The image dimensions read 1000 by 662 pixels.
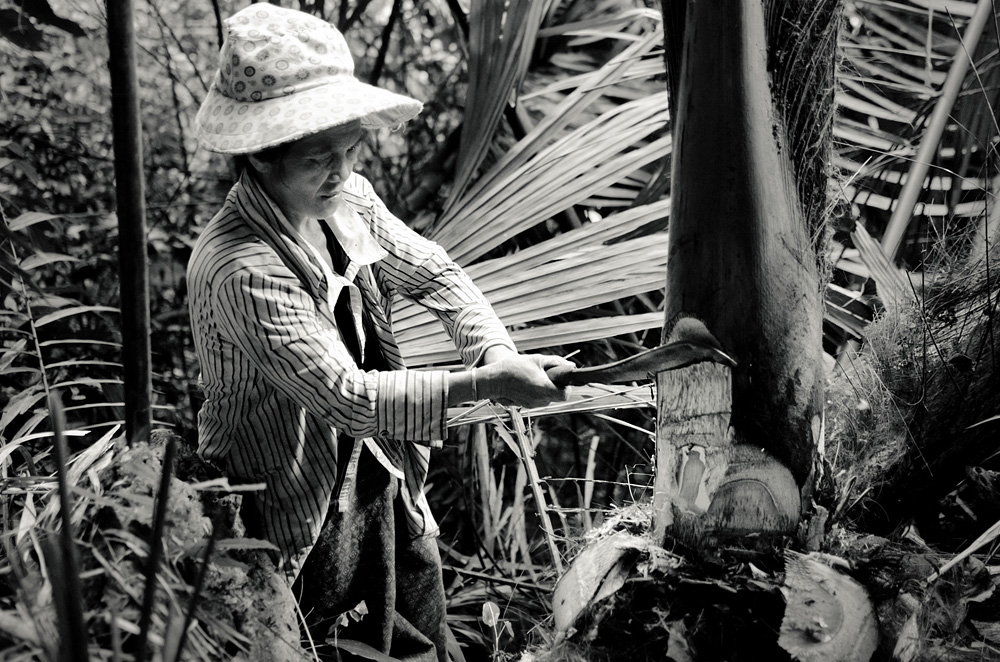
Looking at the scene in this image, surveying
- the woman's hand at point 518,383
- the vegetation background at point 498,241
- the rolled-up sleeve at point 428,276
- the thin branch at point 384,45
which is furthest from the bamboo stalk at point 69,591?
the thin branch at point 384,45

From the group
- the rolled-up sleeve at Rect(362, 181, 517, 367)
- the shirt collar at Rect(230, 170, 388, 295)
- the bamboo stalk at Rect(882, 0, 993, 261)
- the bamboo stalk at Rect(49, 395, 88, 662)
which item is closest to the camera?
the bamboo stalk at Rect(49, 395, 88, 662)

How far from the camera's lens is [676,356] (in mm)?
862

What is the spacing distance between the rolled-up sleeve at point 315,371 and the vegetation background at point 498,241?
16 centimetres

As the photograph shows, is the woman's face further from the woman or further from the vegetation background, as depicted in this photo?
the vegetation background

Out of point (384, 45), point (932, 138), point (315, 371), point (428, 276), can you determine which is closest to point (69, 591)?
point (315, 371)

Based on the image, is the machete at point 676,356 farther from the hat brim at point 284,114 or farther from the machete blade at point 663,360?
the hat brim at point 284,114

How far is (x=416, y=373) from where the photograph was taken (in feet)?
3.10

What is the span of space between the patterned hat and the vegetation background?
0.31 meters

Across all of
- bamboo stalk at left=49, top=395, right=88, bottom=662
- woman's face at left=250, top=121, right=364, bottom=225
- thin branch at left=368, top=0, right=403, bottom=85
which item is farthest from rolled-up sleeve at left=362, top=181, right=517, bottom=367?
thin branch at left=368, top=0, right=403, bottom=85

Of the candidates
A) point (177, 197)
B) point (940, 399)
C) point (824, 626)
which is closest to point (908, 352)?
point (940, 399)

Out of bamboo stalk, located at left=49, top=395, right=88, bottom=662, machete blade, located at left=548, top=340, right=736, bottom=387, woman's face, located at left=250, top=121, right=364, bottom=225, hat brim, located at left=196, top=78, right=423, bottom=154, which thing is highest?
hat brim, located at left=196, top=78, right=423, bottom=154

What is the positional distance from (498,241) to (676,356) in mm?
674

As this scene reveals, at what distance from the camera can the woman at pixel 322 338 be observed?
926 millimetres

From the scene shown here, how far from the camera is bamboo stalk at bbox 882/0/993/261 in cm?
136
